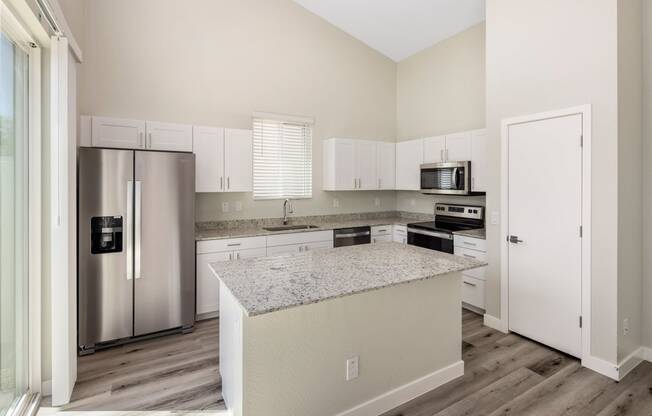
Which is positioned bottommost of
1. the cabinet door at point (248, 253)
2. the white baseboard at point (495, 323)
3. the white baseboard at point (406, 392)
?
the white baseboard at point (406, 392)

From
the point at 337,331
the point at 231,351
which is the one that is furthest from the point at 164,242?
the point at 337,331

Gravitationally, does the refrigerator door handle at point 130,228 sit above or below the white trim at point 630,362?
above

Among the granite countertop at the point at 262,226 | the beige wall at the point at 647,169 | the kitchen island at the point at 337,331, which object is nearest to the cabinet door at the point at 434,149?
the granite countertop at the point at 262,226

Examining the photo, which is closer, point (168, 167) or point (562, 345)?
point (562, 345)

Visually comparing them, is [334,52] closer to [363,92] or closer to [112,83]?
[363,92]

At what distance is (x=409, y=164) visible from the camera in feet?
16.5

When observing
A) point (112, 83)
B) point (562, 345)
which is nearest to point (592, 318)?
point (562, 345)

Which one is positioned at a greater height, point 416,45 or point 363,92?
point 416,45

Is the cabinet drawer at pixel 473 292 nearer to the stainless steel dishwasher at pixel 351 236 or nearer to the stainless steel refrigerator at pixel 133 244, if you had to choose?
the stainless steel dishwasher at pixel 351 236

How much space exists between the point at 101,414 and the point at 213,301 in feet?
5.01

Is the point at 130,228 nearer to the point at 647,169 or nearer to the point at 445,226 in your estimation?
the point at 445,226

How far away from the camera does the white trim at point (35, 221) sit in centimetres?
219

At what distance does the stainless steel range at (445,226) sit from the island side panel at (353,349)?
1576 millimetres

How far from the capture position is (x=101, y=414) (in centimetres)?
210
